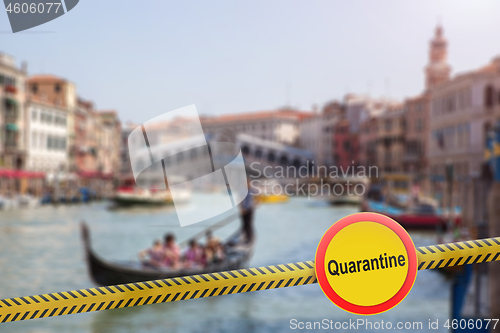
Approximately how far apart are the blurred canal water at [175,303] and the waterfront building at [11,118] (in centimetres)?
234

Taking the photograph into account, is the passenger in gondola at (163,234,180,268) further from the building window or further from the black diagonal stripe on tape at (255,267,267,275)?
the building window

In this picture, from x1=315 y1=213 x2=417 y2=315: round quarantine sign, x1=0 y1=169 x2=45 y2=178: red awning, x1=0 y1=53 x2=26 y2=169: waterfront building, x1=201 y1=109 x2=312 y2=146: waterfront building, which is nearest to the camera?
x1=315 y1=213 x2=417 y2=315: round quarantine sign

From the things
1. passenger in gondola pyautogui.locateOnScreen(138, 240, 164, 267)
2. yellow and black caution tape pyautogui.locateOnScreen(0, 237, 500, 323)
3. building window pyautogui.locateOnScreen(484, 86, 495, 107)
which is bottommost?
passenger in gondola pyautogui.locateOnScreen(138, 240, 164, 267)

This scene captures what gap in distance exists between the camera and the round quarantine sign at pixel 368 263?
1.44 ft

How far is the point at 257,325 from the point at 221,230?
8.00 m

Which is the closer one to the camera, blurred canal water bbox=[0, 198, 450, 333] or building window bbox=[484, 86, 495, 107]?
blurred canal water bbox=[0, 198, 450, 333]

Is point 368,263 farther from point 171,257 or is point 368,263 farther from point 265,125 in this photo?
point 171,257

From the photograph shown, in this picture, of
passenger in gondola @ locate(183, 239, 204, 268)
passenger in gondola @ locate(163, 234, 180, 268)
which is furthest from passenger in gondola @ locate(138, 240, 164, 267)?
passenger in gondola @ locate(183, 239, 204, 268)

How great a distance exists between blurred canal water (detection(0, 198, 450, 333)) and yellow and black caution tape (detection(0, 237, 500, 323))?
0.34 feet

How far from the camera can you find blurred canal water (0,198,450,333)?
4.66 metres

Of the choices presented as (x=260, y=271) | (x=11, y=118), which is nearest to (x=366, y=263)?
(x=260, y=271)

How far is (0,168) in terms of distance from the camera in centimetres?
1497

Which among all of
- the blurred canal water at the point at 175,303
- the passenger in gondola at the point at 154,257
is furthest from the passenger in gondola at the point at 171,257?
the blurred canal water at the point at 175,303

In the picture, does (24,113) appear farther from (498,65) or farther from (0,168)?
(498,65)
